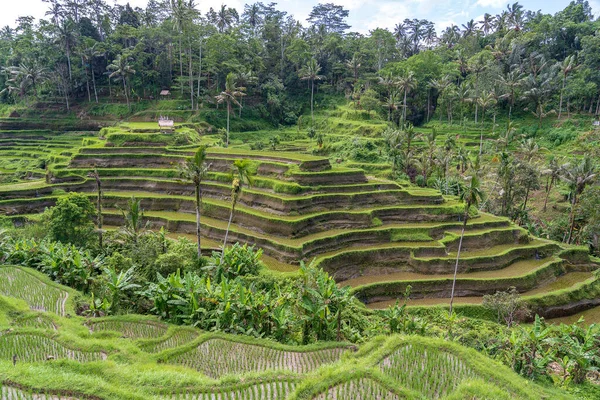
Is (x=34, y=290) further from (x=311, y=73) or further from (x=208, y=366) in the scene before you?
(x=311, y=73)

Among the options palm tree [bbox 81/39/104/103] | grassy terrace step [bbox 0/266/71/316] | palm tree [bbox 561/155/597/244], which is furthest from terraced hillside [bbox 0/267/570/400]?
→ palm tree [bbox 81/39/104/103]

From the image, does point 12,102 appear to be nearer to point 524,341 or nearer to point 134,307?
point 134,307

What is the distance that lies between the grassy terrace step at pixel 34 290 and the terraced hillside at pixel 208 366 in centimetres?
139

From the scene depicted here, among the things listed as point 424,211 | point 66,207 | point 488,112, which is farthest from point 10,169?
point 488,112

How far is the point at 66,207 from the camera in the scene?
66.0 ft

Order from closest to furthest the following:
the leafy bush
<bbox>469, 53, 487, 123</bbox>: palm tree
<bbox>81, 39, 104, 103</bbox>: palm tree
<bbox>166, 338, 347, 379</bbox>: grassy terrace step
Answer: <bbox>166, 338, 347, 379</bbox>: grassy terrace step → the leafy bush → <bbox>81, 39, 104, 103</bbox>: palm tree → <bbox>469, 53, 487, 123</bbox>: palm tree

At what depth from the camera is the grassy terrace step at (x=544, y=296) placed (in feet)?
64.7

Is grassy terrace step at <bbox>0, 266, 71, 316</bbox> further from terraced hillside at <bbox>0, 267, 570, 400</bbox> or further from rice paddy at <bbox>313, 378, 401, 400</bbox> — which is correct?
rice paddy at <bbox>313, 378, 401, 400</bbox>

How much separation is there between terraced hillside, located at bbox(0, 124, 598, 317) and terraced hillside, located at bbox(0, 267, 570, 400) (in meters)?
8.35

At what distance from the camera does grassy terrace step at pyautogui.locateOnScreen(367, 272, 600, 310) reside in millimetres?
19734

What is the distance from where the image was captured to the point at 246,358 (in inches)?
438

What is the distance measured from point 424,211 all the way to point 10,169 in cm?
3604

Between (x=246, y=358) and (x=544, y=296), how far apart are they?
17.2m

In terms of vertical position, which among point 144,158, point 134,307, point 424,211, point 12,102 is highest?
point 12,102
